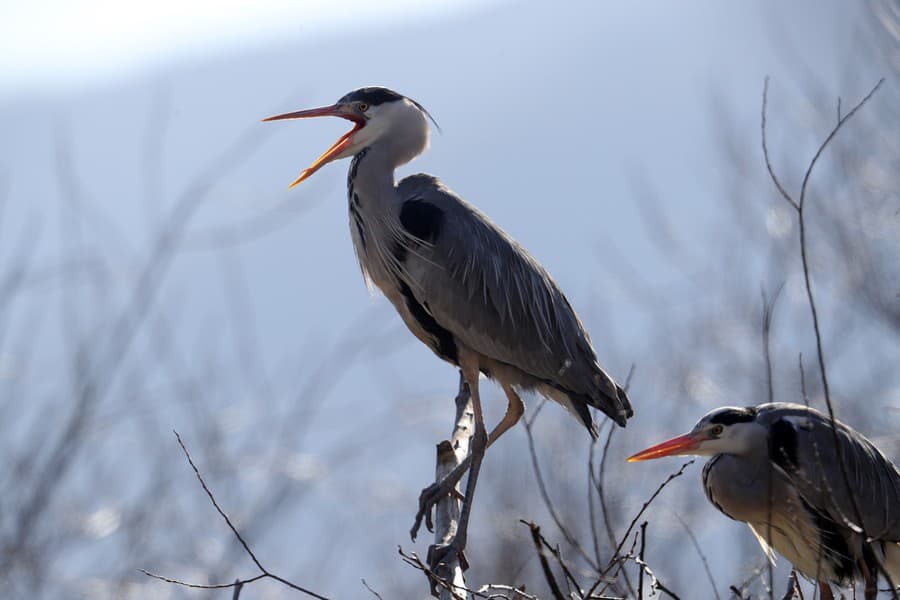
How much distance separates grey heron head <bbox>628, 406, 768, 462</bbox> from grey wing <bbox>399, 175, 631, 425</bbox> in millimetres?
231

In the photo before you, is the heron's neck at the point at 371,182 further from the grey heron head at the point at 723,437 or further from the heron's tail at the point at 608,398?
the grey heron head at the point at 723,437

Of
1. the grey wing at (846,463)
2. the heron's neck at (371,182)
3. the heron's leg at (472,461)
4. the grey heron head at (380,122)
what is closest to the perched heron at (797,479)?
the grey wing at (846,463)

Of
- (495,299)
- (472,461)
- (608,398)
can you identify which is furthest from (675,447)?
(495,299)

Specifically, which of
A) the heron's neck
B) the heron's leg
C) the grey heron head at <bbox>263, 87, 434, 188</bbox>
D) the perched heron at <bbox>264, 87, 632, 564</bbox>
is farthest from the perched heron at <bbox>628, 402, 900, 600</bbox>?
the grey heron head at <bbox>263, 87, 434, 188</bbox>

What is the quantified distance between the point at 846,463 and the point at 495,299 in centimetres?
126

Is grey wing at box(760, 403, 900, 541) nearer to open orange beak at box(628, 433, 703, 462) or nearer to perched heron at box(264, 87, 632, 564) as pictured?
open orange beak at box(628, 433, 703, 462)

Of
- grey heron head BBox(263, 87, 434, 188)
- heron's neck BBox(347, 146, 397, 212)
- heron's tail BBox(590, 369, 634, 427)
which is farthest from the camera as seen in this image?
grey heron head BBox(263, 87, 434, 188)

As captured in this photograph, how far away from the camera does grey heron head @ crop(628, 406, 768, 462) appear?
4.25 metres

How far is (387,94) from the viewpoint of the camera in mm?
4723

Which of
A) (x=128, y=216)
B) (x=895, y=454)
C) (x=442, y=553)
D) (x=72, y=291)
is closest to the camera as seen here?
(x=442, y=553)

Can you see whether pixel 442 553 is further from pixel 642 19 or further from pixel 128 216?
pixel 642 19

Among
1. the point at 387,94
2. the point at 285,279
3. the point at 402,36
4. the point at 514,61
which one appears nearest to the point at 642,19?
the point at 514,61

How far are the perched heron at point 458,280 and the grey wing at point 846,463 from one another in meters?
0.53

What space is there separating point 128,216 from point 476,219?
57880mm
